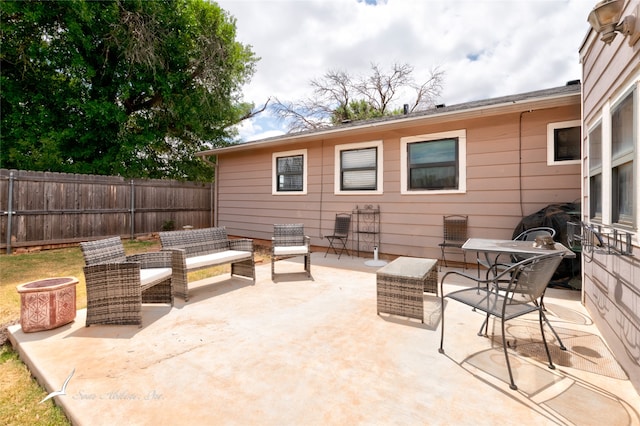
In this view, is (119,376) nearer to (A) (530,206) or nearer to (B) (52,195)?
(A) (530,206)

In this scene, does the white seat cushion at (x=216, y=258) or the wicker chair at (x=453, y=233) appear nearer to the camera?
the white seat cushion at (x=216, y=258)

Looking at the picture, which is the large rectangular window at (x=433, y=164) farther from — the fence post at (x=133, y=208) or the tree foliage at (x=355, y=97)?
the tree foliage at (x=355, y=97)

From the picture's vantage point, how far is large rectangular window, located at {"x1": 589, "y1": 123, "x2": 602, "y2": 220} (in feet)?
8.61

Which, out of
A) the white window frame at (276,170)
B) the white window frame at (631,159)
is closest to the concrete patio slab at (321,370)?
the white window frame at (631,159)

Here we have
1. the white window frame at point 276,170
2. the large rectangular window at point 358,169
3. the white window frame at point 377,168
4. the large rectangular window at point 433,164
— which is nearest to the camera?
the large rectangular window at point 433,164

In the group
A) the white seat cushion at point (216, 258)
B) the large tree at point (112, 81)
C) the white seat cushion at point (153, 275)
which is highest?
the large tree at point (112, 81)

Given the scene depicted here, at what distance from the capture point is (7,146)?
927cm

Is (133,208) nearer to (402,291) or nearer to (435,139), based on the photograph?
(435,139)

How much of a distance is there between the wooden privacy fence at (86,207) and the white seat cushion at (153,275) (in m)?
6.11

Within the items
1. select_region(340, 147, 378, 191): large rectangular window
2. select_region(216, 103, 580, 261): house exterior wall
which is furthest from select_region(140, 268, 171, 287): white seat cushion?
select_region(340, 147, 378, 191): large rectangular window

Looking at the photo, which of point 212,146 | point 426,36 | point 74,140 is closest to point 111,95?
point 74,140

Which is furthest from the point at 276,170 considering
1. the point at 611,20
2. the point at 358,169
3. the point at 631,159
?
the point at 631,159

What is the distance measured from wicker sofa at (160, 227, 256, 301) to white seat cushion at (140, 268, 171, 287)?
262 millimetres

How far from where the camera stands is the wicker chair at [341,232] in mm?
6449
